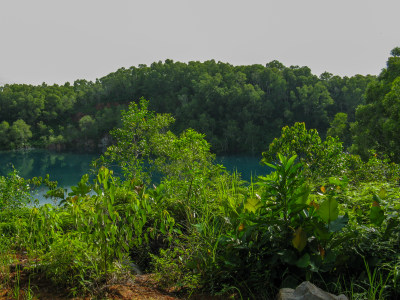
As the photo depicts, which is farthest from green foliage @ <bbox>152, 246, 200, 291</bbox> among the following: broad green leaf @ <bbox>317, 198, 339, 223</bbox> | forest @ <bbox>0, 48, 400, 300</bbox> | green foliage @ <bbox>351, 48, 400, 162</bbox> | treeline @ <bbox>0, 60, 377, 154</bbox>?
treeline @ <bbox>0, 60, 377, 154</bbox>

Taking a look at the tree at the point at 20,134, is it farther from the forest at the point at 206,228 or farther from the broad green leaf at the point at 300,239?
the broad green leaf at the point at 300,239

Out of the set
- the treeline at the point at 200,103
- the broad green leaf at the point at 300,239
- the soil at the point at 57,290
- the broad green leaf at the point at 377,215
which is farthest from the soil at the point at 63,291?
the treeline at the point at 200,103

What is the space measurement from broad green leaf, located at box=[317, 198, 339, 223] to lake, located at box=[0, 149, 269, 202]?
26391 millimetres

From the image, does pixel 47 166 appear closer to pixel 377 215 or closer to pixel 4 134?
pixel 4 134

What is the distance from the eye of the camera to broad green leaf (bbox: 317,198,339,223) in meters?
1.79

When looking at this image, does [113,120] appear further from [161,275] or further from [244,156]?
[161,275]

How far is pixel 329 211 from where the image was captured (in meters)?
1.81

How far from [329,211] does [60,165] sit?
42.1 metres

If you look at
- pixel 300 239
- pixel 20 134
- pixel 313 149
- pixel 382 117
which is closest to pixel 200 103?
pixel 20 134

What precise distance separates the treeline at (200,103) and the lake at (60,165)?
15.8 ft

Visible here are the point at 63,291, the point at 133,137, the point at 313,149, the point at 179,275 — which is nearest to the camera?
the point at 63,291

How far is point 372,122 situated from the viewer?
16141 millimetres

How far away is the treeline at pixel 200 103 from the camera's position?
1957 inches

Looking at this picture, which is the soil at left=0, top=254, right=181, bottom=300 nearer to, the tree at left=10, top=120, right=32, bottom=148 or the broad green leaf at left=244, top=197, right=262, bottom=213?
the broad green leaf at left=244, top=197, right=262, bottom=213
